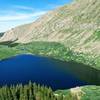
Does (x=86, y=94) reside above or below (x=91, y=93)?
below

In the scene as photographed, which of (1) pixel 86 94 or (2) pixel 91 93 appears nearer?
(1) pixel 86 94

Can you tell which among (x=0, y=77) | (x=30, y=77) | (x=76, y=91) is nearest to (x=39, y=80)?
(x=30, y=77)

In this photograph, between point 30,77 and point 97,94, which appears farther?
point 30,77

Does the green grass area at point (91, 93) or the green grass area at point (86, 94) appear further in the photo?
the green grass area at point (91, 93)

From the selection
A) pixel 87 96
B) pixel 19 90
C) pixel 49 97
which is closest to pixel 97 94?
pixel 87 96

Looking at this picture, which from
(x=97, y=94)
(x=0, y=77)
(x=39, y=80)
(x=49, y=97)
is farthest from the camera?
(x=0, y=77)

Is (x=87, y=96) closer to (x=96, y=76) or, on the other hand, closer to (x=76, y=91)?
(x=76, y=91)

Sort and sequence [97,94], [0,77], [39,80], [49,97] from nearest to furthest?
[49,97]
[97,94]
[39,80]
[0,77]

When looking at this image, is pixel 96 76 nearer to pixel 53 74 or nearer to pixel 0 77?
pixel 53 74

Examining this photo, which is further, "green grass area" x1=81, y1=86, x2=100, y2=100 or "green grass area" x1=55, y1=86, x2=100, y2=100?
"green grass area" x1=81, y1=86, x2=100, y2=100
